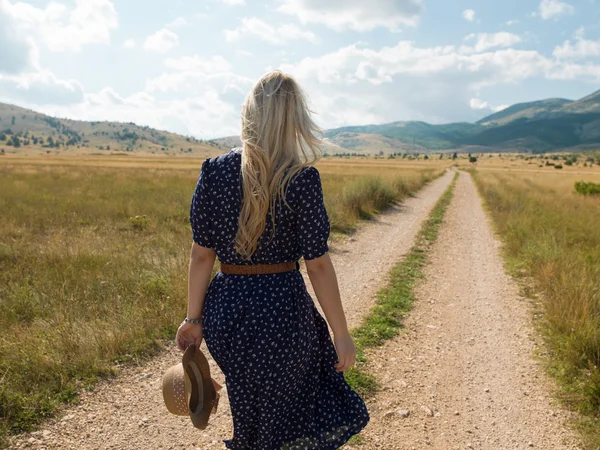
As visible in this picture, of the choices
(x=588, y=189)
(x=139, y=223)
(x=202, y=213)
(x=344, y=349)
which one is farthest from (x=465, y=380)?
(x=588, y=189)

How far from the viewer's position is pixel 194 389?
2.08 metres

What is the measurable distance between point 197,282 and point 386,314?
4.15m

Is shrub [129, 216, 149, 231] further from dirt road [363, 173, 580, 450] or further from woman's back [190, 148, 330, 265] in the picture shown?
woman's back [190, 148, 330, 265]

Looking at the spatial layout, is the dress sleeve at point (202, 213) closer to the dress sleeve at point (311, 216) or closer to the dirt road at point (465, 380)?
the dress sleeve at point (311, 216)

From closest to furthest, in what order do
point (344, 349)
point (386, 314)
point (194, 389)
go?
point (344, 349)
point (194, 389)
point (386, 314)

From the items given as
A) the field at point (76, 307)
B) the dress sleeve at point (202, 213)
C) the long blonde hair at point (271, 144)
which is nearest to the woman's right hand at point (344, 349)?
the long blonde hair at point (271, 144)

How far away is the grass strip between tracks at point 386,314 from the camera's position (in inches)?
158

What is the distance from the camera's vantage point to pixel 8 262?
721 cm

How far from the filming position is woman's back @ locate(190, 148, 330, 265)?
5.73 feet

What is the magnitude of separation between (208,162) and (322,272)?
718mm

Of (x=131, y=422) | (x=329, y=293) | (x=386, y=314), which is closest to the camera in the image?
(x=329, y=293)

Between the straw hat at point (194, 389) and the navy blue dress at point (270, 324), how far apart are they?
11 cm

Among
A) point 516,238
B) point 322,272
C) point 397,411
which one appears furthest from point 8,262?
point 516,238

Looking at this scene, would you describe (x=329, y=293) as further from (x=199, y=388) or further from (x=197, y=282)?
(x=199, y=388)
